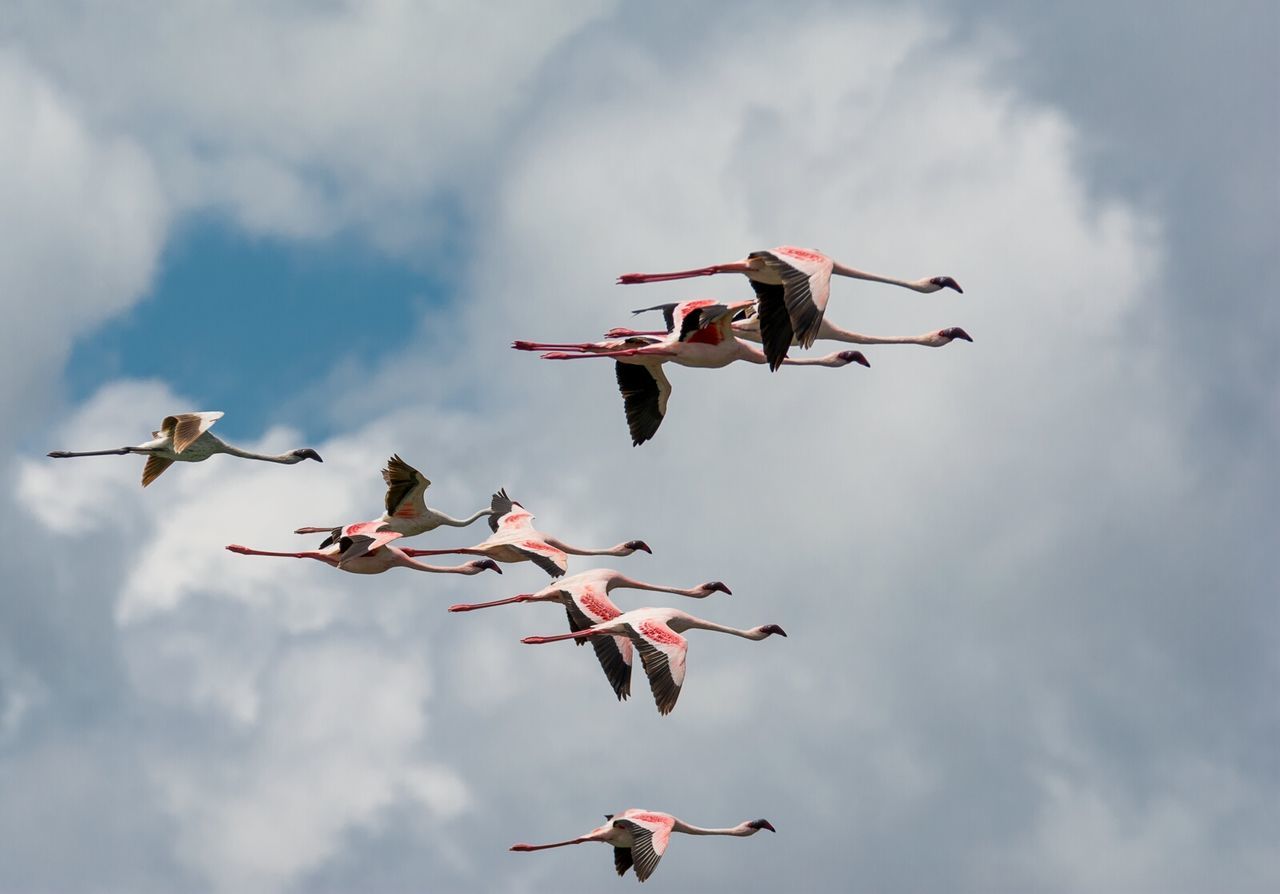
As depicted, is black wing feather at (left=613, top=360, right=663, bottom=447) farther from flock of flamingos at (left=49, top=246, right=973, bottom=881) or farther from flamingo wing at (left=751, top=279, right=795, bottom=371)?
flamingo wing at (left=751, top=279, right=795, bottom=371)

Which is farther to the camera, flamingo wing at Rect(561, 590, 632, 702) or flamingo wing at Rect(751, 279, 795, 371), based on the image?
flamingo wing at Rect(561, 590, 632, 702)

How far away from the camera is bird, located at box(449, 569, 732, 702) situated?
117ft

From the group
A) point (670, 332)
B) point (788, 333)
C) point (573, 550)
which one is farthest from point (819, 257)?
point (573, 550)

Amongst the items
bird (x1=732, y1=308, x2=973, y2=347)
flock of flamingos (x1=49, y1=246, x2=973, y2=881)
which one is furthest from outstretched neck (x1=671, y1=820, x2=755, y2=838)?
bird (x1=732, y1=308, x2=973, y2=347)

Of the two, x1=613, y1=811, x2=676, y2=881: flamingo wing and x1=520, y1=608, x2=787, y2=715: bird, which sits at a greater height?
x1=520, y1=608, x2=787, y2=715: bird

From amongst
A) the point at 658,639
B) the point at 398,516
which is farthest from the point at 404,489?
the point at 658,639

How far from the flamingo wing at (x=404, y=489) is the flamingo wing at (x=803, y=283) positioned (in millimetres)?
7519

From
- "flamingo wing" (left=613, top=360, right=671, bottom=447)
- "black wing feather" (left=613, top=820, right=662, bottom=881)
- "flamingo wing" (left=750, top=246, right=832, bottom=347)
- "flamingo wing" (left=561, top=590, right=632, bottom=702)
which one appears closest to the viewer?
"flamingo wing" (left=750, top=246, right=832, bottom=347)

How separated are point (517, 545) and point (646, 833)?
5960mm

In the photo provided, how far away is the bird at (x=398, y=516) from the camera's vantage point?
37.5 metres

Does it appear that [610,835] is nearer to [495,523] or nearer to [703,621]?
[703,621]

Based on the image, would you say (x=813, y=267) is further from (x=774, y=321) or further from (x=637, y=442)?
(x=637, y=442)

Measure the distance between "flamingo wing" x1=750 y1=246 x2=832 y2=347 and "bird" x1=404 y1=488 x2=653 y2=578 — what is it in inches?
310

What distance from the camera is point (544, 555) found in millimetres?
38875
